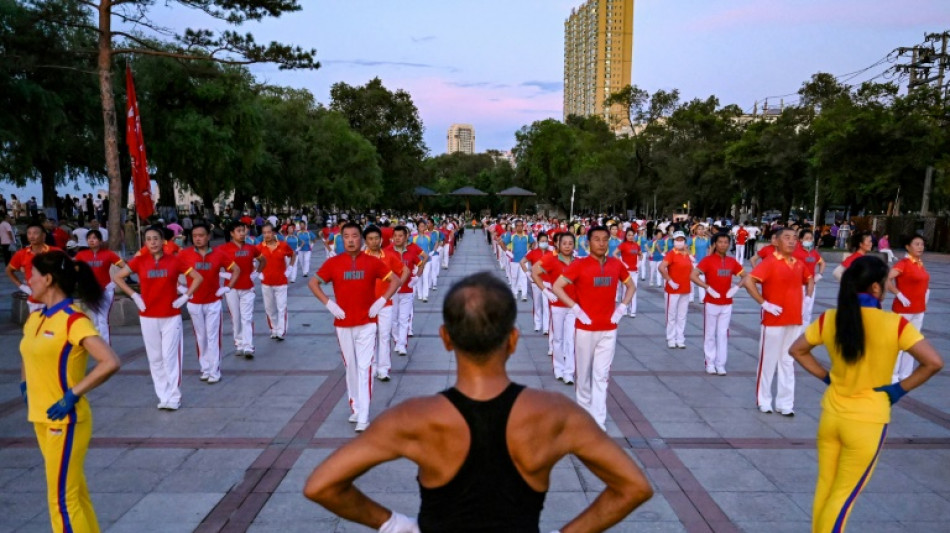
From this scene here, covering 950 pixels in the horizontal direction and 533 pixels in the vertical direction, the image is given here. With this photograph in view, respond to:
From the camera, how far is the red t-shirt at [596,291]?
650 cm

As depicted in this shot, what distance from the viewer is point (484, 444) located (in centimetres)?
192

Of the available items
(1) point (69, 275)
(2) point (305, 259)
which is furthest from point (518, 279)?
(1) point (69, 275)

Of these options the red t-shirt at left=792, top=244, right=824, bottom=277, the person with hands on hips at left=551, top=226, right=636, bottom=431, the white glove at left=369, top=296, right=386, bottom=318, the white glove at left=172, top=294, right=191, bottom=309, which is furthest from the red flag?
the red t-shirt at left=792, top=244, right=824, bottom=277

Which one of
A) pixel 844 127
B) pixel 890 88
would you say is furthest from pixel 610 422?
pixel 890 88

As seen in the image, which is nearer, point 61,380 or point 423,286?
point 61,380

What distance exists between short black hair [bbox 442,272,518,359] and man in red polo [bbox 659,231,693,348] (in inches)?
377

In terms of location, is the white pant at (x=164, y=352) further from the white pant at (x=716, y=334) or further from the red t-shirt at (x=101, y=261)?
the white pant at (x=716, y=334)

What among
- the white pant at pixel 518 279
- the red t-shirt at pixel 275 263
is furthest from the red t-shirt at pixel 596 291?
the white pant at pixel 518 279

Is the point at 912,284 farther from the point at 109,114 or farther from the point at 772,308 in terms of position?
the point at 109,114

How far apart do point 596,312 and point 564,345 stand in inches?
109

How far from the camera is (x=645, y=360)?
10.2 meters

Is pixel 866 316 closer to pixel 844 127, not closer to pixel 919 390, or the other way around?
pixel 919 390

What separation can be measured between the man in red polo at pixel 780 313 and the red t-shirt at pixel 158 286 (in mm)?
6311

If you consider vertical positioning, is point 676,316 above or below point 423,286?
above
